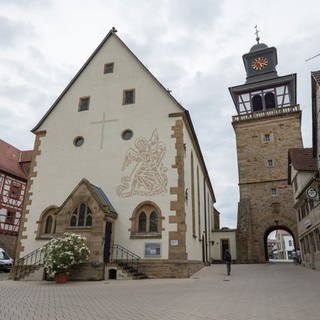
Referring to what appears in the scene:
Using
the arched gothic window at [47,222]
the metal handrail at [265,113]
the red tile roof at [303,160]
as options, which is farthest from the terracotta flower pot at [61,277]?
the metal handrail at [265,113]

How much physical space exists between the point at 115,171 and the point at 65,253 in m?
6.09

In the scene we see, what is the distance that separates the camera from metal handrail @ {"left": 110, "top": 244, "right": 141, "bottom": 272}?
16.8 m

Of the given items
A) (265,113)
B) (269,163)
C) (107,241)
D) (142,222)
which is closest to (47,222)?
(107,241)

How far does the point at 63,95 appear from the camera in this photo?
2245cm

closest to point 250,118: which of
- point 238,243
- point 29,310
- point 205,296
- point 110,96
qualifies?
point 238,243

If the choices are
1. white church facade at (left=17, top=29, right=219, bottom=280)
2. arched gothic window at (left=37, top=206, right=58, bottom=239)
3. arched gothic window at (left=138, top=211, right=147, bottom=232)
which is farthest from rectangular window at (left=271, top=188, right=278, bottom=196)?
arched gothic window at (left=37, top=206, right=58, bottom=239)

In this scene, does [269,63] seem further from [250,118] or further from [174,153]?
[174,153]

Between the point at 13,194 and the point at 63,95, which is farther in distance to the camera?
the point at 13,194

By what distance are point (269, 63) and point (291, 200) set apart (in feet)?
68.8

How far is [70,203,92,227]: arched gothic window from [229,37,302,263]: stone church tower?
73.5 feet

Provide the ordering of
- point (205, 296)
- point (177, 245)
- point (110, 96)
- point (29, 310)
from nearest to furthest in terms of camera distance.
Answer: point (29, 310), point (205, 296), point (177, 245), point (110, 96)

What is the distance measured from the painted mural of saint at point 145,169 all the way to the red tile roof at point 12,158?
21.7 meters

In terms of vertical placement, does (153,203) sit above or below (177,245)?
above

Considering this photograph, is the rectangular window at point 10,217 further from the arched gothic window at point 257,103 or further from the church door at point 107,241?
the arched gothic window at point 257,103
